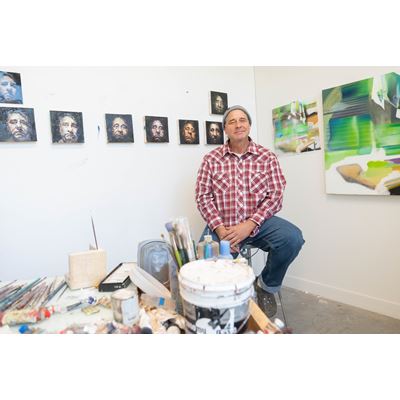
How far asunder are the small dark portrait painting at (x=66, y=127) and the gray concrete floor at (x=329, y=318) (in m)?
1.44

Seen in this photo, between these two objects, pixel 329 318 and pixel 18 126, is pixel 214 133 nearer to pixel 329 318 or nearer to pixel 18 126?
pixel 18 126

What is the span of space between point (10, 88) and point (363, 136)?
5.75 feet

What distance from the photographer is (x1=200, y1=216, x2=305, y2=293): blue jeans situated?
4.41 ft

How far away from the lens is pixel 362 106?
1468 millimetres

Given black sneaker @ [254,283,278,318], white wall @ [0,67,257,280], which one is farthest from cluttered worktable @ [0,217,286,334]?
black sneaker @ [254,283,278,318]

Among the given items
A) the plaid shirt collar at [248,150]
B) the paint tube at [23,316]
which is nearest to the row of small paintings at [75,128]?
the plaid shirt collar at [248,150]

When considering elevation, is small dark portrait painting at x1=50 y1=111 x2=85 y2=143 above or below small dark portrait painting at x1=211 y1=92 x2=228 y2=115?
below

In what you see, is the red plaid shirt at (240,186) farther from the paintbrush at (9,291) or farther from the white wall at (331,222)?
the paintbrush at (9,291)

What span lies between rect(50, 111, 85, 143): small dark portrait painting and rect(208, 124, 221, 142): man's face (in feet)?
2.63

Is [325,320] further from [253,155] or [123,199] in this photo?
[123,199]

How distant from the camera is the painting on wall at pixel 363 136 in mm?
1372

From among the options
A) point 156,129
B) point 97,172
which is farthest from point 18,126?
point 156,129

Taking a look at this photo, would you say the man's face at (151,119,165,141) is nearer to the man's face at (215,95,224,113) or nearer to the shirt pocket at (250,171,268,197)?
the man's face at (215,95,224,113)

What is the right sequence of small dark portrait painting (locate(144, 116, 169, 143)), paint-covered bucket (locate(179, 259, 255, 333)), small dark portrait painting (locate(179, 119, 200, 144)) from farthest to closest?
small dark portrait painting (locate(179, 119, 200, 144)), small dark portrait painting (locate(144, 116, 169, 143)), paint-covered bucket (locate(179, 259, 255, 333))
